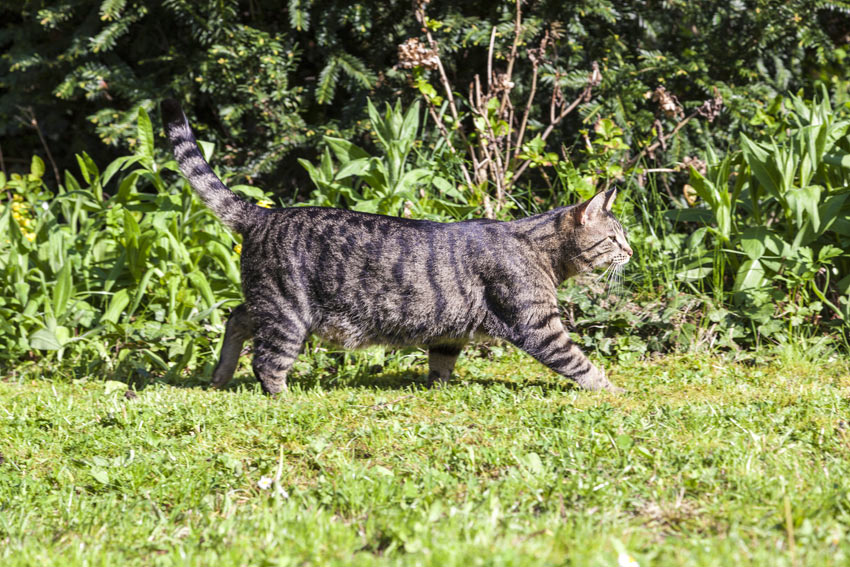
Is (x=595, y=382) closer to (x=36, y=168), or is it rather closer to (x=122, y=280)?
(x=122, y=280)

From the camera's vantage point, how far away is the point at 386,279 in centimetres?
454

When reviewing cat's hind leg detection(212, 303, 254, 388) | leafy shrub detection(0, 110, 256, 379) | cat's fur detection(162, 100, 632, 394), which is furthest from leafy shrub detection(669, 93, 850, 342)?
leafy shrub detection(0, 110, 256, 379)

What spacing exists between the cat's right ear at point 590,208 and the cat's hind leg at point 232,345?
2.02 m

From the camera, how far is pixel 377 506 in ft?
9.40

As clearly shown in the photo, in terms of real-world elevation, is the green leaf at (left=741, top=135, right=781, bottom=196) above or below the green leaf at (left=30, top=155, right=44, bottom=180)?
above

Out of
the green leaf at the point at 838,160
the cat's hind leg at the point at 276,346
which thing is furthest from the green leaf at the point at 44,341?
the green leaf at the point at 838,160

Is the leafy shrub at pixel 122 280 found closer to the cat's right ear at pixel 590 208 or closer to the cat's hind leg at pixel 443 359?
the cat's hind leg at pixel 443 359

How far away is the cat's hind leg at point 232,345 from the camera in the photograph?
191 inches

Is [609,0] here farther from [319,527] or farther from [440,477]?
[319,527]

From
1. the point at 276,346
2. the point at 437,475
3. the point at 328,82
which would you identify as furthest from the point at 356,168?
the point at 437,475

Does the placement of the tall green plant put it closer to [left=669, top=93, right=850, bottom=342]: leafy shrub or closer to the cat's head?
the cat's head

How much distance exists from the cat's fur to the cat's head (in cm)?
1

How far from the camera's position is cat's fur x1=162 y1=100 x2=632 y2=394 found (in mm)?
4492

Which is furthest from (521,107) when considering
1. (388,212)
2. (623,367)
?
(623,367)
